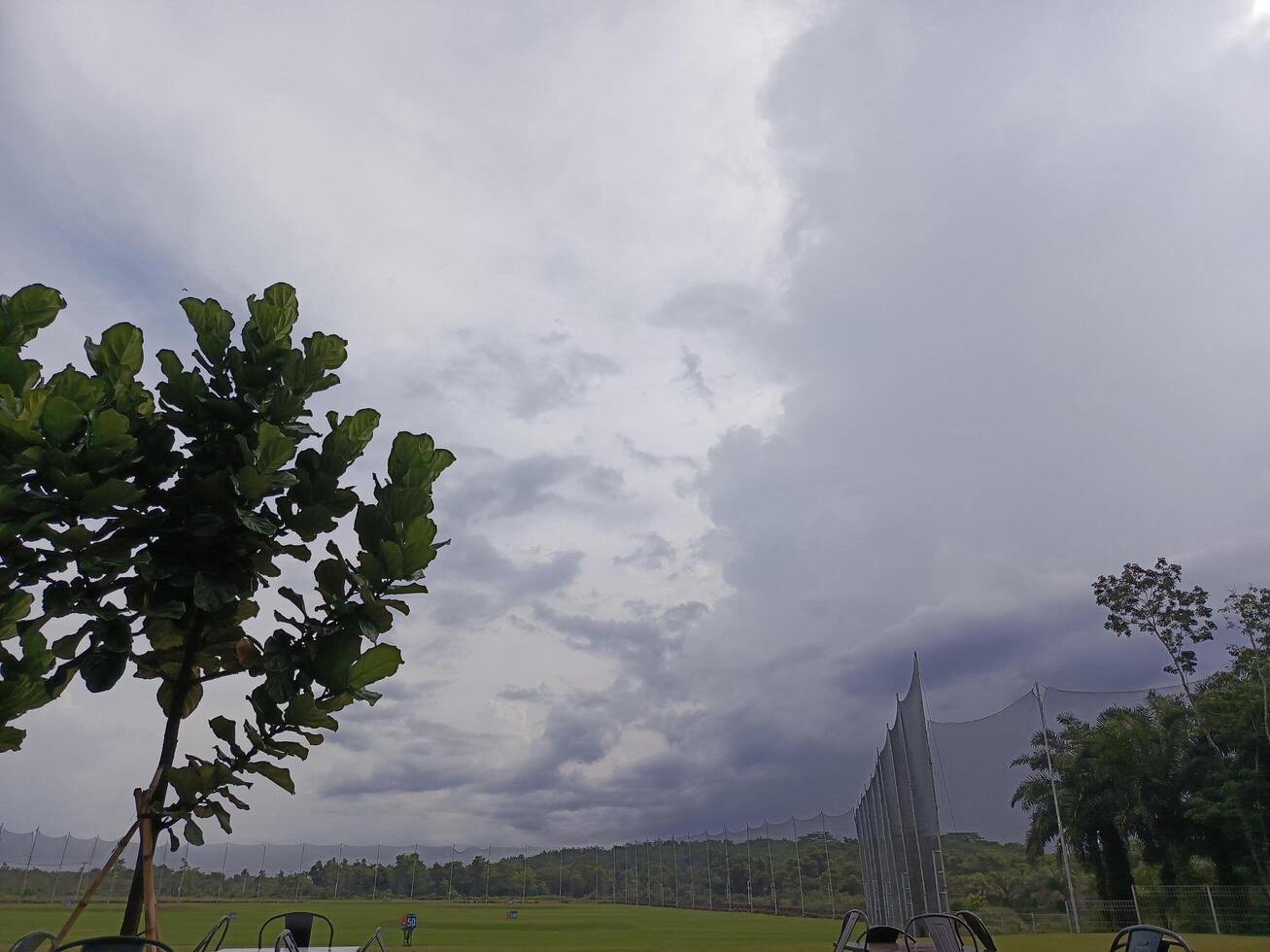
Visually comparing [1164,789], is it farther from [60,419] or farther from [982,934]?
[60,419]

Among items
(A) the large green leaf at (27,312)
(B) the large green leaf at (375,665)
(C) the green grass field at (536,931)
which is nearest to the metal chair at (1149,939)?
(B) the large green leaf at (375,665)

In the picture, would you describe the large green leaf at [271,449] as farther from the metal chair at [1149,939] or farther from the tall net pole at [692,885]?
the tall net pole at [692,885]

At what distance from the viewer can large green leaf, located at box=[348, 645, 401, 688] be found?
2508 millimetres

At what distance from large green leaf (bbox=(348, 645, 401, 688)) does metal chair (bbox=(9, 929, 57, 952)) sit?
1.08 meters

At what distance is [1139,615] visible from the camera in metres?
25.5

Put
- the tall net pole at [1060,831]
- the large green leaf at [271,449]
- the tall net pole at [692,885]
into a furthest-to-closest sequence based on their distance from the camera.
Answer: the tall net pole at [692,885] < the tall net pole at [1060,831] < the large green leaf at [271,449]

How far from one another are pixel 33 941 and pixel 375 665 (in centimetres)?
119

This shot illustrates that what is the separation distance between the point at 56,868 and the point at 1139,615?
36.5m

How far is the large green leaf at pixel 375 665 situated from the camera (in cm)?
251

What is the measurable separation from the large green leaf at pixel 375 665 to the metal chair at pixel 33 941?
1079mm

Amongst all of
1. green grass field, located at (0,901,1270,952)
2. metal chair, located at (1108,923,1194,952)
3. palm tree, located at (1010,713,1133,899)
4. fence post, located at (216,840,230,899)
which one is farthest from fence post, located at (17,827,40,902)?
metal chair, located at (1108,923,1194,952)

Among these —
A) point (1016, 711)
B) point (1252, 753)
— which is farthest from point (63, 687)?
point (1252, 753)

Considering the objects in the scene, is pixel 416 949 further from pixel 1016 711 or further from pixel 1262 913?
pixel 1262 913

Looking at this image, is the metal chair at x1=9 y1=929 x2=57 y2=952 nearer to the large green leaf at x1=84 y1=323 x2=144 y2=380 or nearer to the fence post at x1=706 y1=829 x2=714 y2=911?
the large green leaf at x1=84 y1=323 x2=144 y2=380
